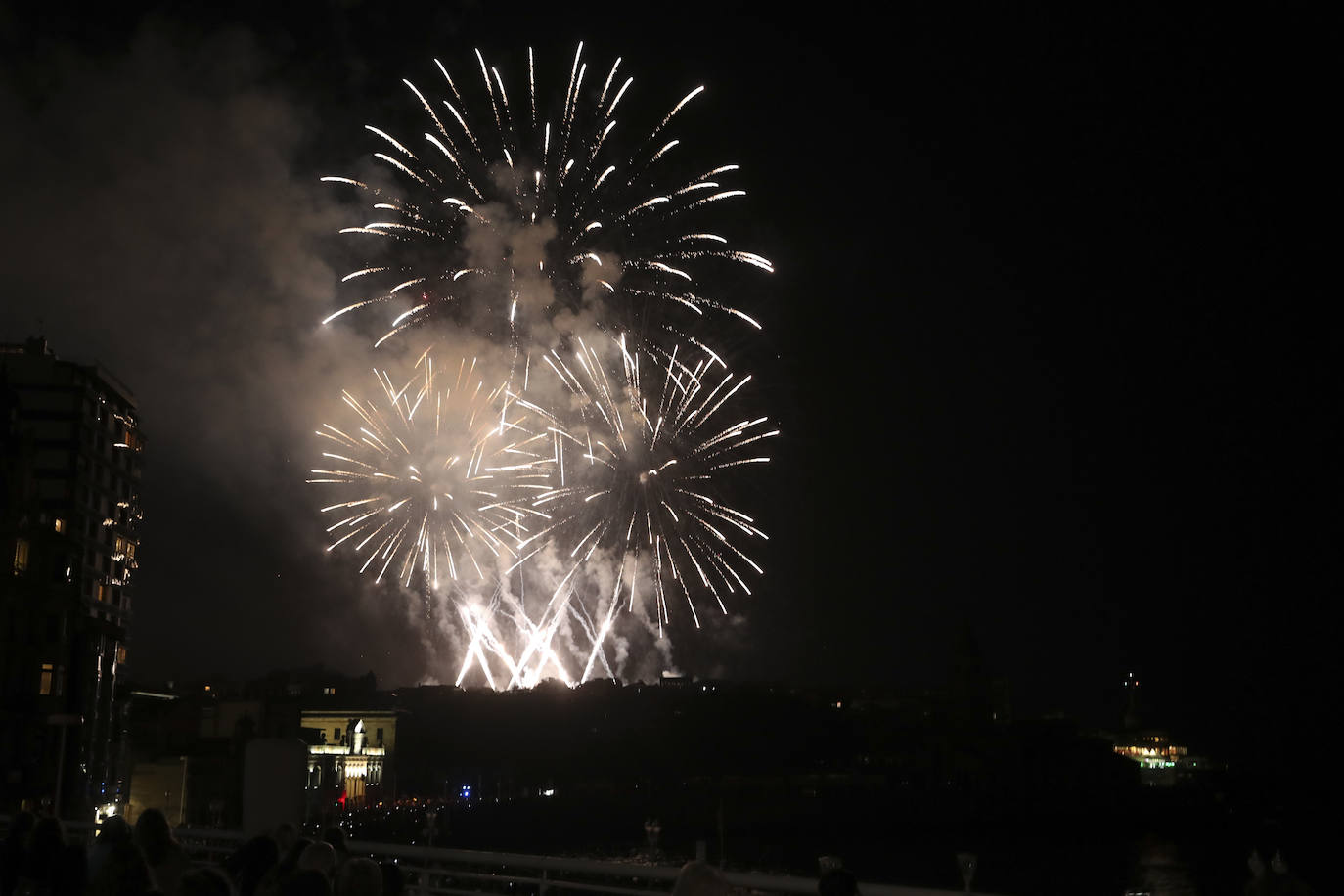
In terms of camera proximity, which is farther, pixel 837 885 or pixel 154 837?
pixel 154 837

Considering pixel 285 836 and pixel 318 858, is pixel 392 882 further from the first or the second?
pixel 285 836

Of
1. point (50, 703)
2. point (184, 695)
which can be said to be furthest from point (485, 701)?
point (50, 703)

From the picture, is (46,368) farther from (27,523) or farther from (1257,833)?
(1257,833)

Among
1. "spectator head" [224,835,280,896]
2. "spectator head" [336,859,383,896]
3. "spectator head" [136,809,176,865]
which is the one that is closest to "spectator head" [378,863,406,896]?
"spectator head" [336,859,383,896]

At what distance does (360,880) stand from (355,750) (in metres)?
81.9

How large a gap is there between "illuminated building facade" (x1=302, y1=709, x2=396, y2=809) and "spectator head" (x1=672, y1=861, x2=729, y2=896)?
7469cm

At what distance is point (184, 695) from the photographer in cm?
9525

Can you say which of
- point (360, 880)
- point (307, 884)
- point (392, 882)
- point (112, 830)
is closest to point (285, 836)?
point (112, 830)

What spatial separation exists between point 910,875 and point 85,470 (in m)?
61.2

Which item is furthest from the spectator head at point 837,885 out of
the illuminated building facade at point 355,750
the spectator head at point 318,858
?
the illuminated building facade at point 355,750

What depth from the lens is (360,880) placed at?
6.36 metres

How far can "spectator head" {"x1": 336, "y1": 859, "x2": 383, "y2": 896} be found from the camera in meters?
6.34

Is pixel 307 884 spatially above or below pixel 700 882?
below

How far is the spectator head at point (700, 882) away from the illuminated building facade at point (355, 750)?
74689mm
